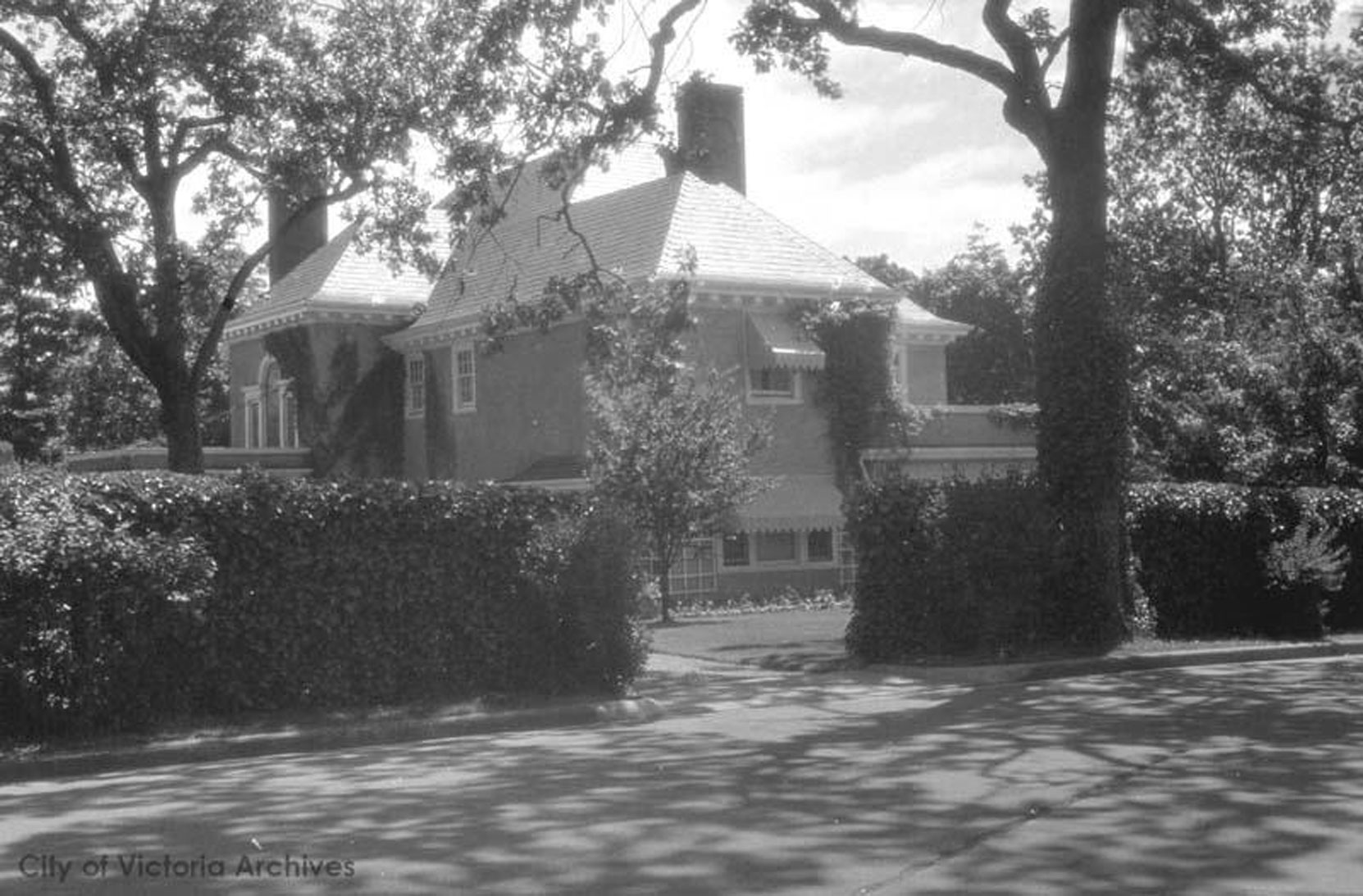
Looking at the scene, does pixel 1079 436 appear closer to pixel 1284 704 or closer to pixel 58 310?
pixel 1284 704

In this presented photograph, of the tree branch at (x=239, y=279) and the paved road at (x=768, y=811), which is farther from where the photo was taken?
the tree branch at (x=239, y=279)

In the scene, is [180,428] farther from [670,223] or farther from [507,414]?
[670,223]

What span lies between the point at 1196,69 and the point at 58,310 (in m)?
Result: 25.7

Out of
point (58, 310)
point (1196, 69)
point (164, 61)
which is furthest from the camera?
point (58, 310)

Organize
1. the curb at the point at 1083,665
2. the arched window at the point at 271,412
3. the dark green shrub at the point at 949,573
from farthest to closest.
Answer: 1. the arched window at the point at 271,412
2. the dark green shrub at the point at 949,573
3. the curb at the point at 1083,665

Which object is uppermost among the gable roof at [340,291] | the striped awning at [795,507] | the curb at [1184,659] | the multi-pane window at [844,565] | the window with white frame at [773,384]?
the gable roof at [340,291]

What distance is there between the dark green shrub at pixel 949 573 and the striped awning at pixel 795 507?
1253 centimetres

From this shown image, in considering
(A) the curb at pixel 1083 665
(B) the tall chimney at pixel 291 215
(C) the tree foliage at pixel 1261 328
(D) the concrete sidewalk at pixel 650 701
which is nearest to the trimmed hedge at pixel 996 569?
(A) the curb at pixel 1083 665

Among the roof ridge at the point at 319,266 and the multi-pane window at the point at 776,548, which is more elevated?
the roof ridge at the point at 319,266

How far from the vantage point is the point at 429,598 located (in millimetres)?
16453

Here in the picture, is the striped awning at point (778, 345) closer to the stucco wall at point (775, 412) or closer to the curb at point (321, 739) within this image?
the stucco wall at point (775, 412)

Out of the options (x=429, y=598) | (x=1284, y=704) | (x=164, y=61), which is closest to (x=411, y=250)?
(x=164, y=61)

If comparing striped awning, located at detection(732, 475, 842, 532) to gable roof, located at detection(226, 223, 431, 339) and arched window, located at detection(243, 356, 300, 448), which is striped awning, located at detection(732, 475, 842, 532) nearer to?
gable roof, located at detection(226, 223, 431, 339)

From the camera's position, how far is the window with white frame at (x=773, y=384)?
Result: 34.5 metres
